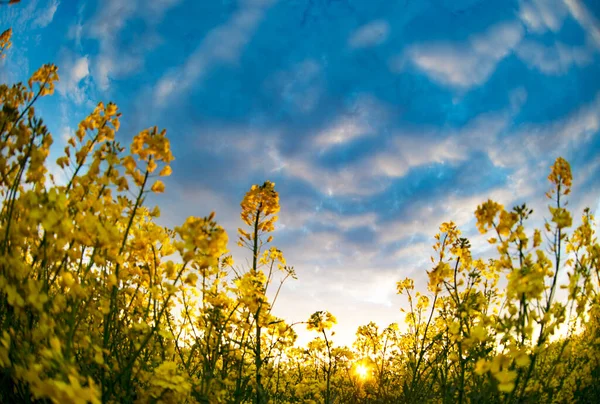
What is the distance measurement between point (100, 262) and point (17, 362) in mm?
579

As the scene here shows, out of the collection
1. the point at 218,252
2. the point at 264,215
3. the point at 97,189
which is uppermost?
the point at 264,215

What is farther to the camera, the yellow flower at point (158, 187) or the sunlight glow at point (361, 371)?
the sunlight glow at point (361, 371)

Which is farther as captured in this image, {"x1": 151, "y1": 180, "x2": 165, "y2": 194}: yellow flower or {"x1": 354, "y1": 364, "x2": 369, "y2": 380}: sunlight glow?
{"x1": 354, "y1": 364, "x2": 369, "y2": 380}: sunlight glow

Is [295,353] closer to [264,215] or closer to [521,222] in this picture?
[264,215]

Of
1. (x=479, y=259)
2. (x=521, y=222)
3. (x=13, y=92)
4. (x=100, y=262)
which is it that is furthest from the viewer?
(x=479, y=259)

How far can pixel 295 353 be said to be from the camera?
5277 millimetres

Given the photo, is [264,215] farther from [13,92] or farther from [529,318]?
[529,318]

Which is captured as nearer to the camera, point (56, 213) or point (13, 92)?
point (56, 213)

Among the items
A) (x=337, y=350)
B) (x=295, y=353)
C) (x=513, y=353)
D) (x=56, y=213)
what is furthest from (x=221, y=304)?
(x=295, y=353)

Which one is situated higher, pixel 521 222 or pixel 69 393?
pixel 521 222

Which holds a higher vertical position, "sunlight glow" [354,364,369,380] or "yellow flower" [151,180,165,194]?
"yellow flower" [151,180,165,194]

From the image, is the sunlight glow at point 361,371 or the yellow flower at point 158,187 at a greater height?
the yellow flower at point 158,187

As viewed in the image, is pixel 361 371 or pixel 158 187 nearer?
pixel 158 187

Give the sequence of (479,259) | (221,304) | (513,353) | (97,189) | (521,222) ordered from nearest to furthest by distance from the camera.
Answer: (513,353) < (97,189) < (521,222) < (221,304) < (479,259)
